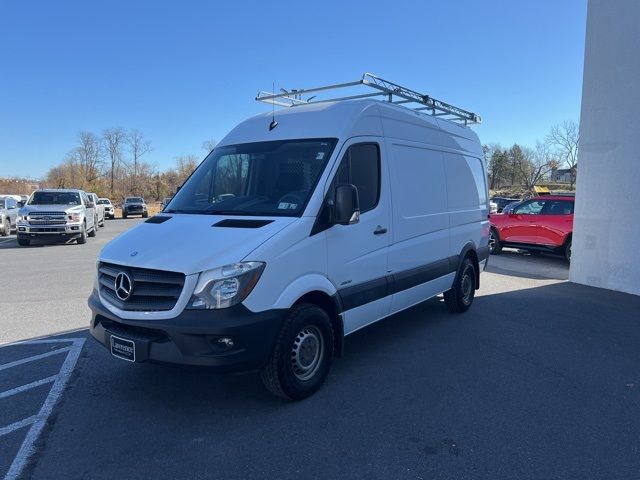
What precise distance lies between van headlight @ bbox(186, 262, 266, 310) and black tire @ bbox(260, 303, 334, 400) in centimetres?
52

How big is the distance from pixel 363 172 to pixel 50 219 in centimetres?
1449

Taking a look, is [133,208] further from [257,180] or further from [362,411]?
[362,411]

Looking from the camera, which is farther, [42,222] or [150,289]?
[42,222]

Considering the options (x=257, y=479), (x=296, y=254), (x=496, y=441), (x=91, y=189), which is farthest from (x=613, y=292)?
(x=91, y=189)

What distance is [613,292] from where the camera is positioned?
9.23 m

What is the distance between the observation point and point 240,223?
13.1 ft

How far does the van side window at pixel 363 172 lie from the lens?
14.8 feet

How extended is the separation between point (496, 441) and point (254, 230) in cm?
237

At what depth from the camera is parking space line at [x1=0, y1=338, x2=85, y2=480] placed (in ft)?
10.4

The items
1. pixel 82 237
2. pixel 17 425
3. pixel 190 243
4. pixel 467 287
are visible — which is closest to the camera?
pixel 17 425

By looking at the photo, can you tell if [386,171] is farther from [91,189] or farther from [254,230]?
[91,189]

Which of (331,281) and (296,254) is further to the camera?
(331,281)

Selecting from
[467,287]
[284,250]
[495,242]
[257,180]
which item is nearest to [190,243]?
[284,250]

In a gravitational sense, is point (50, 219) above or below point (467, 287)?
above
